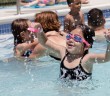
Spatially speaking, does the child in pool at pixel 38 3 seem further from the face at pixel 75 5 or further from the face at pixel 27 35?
the face at pixel 27 35

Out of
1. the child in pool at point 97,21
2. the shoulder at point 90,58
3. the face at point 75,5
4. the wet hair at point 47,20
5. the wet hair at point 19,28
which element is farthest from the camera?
the face at point 75,5

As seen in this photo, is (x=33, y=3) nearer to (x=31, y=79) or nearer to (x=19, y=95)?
(x=31, y=79)

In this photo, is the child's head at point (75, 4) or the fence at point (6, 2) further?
the fence at point (6, 2)

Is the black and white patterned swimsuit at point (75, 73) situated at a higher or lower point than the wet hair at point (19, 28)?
lower

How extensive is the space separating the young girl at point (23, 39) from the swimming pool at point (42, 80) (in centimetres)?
23

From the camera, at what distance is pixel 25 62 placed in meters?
6.07

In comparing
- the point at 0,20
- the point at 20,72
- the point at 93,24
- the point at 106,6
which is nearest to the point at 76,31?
the point at 20,72

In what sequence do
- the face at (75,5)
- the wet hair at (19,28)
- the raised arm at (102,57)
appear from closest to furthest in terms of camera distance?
the raised arm at (102,57) < the wet hair at (19,28) < the face at (75,5)

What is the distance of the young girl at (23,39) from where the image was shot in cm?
571

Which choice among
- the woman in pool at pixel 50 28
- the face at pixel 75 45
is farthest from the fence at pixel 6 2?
the face at pixel 75 45

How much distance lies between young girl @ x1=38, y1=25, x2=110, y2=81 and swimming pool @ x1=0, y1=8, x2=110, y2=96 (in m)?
0.18

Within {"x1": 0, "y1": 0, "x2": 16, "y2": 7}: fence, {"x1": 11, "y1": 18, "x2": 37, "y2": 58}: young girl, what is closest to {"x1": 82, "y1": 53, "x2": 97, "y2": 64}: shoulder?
{"x1": 11, "y1": 18, "x2": 37, "y2": 58}: young girl

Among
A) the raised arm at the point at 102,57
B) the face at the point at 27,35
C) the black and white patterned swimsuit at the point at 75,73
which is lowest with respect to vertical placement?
the black and white patterned swimsuit at the point at 75,73

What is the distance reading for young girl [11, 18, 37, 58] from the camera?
571 centimetres
